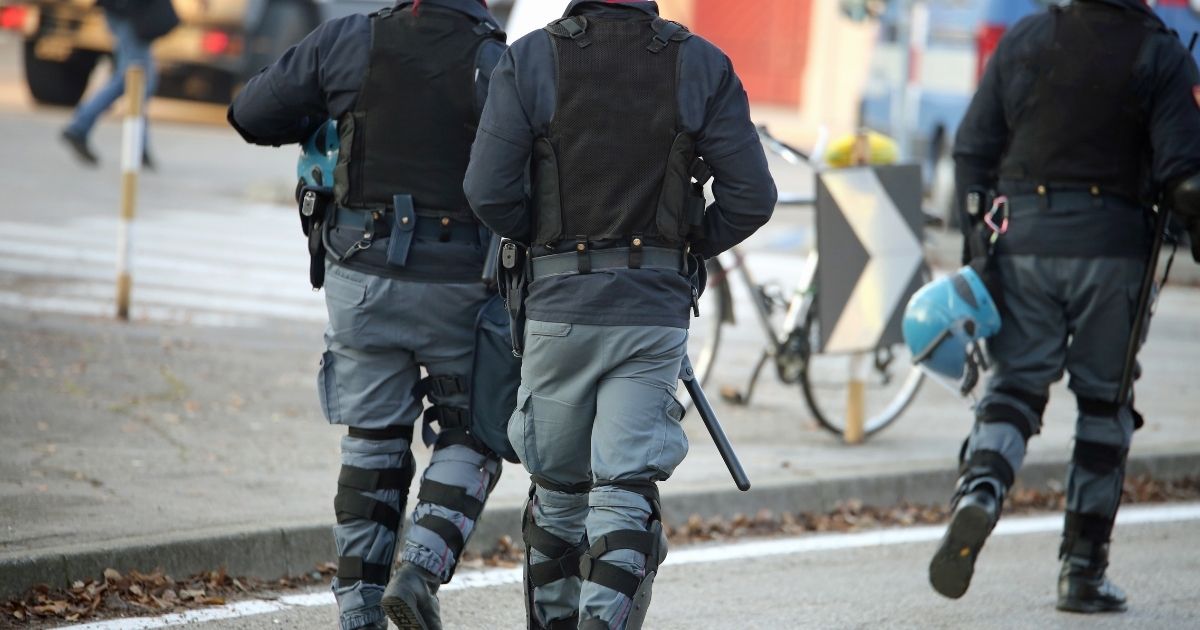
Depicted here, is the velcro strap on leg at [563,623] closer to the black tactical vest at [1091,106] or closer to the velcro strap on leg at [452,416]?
the velcro strap on leg at [452,416]

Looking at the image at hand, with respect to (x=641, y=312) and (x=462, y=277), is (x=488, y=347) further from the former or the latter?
(x=641, y=312)

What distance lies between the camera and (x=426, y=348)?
4395 millimetres

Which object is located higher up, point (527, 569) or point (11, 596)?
point (527, 569)

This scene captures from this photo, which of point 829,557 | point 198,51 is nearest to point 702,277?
point 829,557

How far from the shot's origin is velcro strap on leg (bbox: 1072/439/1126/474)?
5141 millimetres

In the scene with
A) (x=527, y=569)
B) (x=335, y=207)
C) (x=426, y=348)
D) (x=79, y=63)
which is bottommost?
(x=79, y=63)

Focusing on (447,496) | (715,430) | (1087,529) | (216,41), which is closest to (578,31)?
(715,430)

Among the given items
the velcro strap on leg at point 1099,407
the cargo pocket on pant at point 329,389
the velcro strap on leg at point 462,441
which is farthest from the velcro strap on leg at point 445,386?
the velcro strap on leg at point 1099,407

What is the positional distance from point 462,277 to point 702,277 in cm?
65

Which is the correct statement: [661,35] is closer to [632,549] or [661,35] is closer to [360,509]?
[632,549]

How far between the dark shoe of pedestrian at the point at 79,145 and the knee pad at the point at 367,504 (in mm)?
9667

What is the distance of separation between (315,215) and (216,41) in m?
14.0

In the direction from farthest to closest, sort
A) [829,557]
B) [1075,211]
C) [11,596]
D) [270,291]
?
[270,291], [829,557], [1075,211], [11,596]

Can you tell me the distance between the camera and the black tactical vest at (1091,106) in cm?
501
